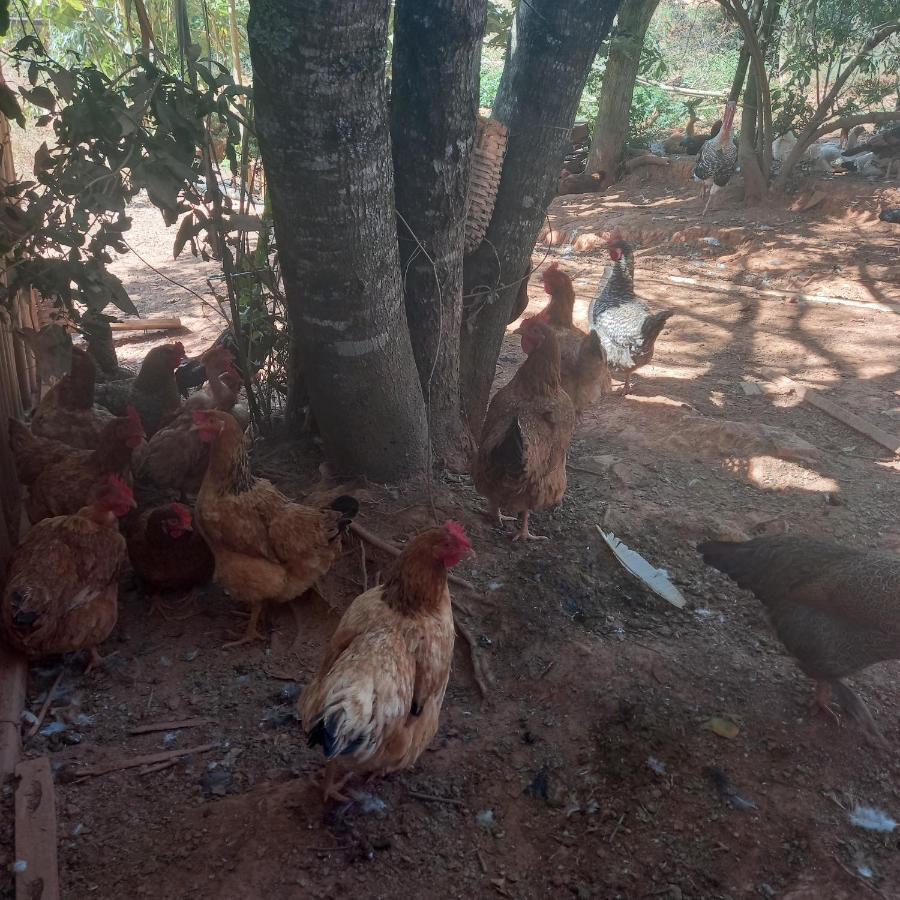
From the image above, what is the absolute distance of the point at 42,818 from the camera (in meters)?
2.87

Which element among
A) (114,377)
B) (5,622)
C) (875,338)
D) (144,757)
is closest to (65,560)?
(5,622)

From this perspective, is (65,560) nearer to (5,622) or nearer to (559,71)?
(5,622)

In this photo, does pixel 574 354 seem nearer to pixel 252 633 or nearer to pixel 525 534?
pixel 525 534

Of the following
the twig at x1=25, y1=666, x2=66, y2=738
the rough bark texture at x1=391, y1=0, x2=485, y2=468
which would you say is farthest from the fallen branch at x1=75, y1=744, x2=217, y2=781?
the rough bark texture at x1=391, y1=0, x2=485, y2=468

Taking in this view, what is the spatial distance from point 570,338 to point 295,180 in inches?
153

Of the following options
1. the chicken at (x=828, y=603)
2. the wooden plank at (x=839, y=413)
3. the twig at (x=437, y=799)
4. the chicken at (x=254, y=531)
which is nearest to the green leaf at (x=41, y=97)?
the chicken at (x=254, y=531)

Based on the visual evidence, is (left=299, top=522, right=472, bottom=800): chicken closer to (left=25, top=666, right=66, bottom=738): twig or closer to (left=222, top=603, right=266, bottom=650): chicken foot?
(left=222, top=603, right=266, bottom=650): chicken foot

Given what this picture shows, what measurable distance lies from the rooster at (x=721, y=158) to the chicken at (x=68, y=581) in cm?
1246

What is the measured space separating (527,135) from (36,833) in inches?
176

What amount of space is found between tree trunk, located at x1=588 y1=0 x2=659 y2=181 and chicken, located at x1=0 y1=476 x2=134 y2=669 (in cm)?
1314

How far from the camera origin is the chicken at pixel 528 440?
4.75 metres

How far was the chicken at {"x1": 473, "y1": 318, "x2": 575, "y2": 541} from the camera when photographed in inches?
187

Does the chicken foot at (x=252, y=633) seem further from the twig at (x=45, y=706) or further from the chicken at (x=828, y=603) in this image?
the chicken at (x=828, y=603)

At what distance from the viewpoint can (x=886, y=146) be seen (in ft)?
47.5
